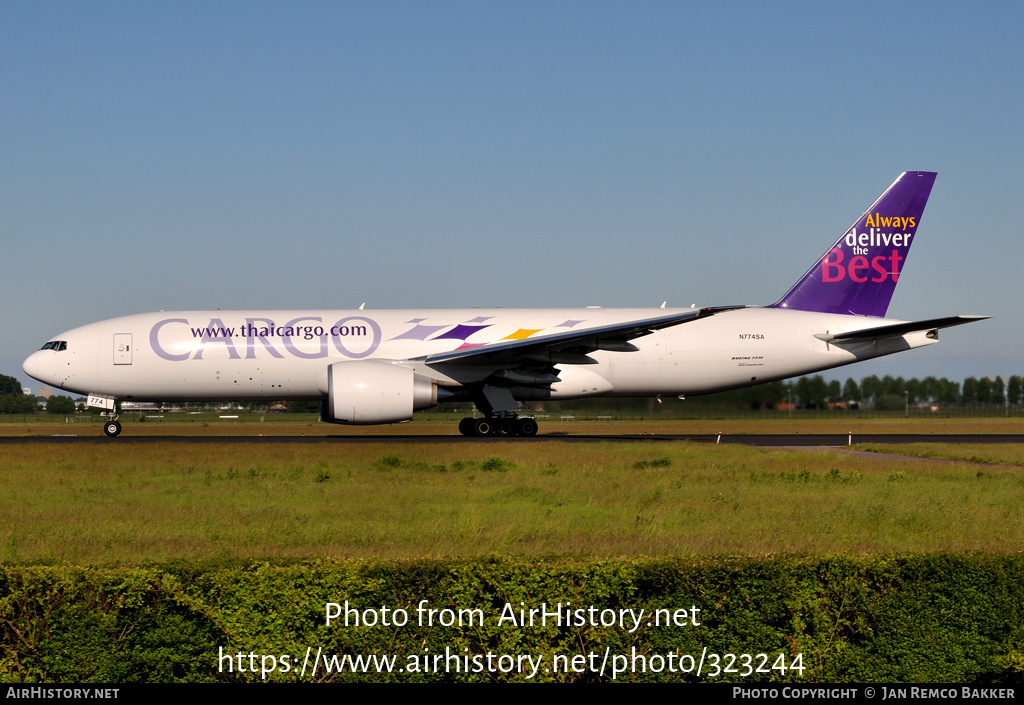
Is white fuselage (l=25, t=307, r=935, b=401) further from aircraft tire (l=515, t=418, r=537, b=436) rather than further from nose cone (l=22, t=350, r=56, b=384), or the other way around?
aircraft tire (l=515, t=418, r=537, b=436)

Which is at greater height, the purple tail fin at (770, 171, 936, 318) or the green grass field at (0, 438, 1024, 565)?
the purple tail fin at (770, 171, 936, 318)

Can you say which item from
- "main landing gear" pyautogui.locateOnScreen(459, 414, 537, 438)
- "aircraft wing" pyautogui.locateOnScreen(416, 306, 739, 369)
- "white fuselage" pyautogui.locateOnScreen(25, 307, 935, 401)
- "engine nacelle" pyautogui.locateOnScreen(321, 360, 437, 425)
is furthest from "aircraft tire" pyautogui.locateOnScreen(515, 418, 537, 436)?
"engine nacelle" pyautogui.locateOnScreen(321, 360, 437, 425)

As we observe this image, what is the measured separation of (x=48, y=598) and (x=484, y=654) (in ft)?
8.42

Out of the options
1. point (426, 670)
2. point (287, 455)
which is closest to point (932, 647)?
point (426, 670)

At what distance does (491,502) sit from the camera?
13.2 m

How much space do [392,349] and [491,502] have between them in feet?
48.0

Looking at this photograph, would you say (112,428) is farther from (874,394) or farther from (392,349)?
(874,394)

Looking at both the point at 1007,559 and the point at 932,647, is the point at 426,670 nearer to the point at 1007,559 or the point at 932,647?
the point at 932,647

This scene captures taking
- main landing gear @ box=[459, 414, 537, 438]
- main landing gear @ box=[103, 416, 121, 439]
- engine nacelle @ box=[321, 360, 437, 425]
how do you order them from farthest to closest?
main landing gear @ box=[103, 416, 121, 439], main landing gear @ box=[459, 414, 537, 438], engine nacelle @ box=[321, 360, 437, 425]

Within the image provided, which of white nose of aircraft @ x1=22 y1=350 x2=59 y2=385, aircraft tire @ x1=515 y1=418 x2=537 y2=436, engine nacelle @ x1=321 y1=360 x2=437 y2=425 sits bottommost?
aircraft tire @ x1=515 y1=418 x2=537 y2=436

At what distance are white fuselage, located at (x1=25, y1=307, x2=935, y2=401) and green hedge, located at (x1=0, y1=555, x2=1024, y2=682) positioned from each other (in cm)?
2088

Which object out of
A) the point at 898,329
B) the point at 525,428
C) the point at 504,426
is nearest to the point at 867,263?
the point at 898,329

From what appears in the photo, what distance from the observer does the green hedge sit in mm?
5602

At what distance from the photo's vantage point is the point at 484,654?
572 centimetres
